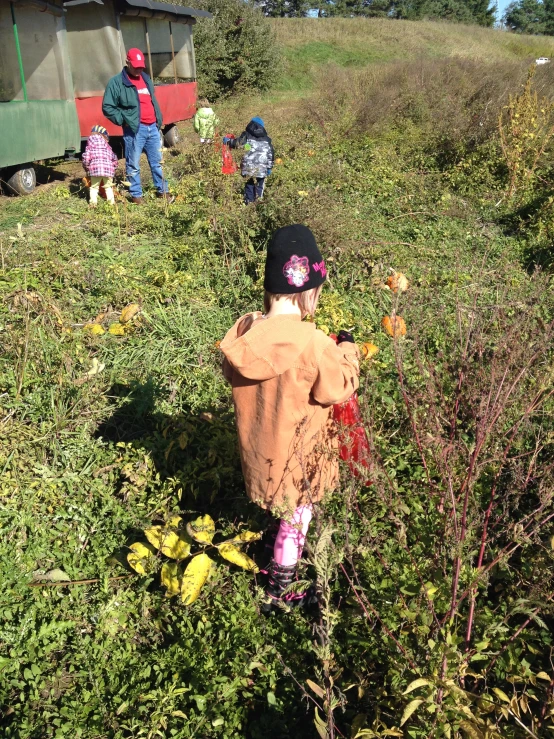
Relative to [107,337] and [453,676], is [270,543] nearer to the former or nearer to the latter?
[453,676]

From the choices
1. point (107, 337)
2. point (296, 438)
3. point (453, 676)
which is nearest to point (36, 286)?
point (107, 337)

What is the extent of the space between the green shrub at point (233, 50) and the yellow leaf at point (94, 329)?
57.2ft

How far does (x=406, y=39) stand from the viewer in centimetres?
3350

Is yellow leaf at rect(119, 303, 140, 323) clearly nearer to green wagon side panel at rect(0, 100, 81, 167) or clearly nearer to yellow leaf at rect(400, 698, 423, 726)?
yellow leaf at rect(400, 698, 423, 726)

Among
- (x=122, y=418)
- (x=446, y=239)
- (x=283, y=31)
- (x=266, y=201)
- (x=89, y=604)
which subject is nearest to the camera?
(x=89, y=604)

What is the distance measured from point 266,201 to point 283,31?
94.8ft

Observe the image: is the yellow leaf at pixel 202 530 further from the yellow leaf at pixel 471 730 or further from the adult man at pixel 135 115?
the adult man at pixel 135 115

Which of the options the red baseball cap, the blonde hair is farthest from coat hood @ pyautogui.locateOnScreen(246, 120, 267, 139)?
the blonde hair

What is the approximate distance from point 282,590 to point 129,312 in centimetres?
252

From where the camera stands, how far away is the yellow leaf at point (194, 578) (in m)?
2.49

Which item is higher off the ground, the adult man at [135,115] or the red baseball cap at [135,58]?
the red baseball cap at [135,58]

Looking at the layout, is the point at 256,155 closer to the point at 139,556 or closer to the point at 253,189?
the point at 253,189

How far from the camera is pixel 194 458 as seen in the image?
328cm

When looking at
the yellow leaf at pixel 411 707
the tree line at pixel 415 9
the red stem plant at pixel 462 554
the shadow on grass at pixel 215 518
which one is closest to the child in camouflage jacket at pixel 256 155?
the shadow on grass at pixel 215 518
